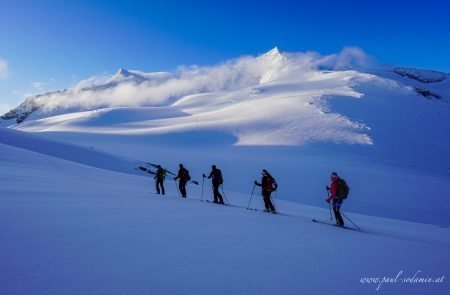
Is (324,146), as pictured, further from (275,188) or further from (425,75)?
(425,75)

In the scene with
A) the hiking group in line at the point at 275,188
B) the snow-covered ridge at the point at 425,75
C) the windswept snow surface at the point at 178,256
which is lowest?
the windswept snow surface at the point at 178,256

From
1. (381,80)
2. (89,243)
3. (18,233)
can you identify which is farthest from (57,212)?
(381,80)

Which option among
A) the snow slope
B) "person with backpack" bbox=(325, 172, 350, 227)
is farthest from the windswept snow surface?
the snow slope

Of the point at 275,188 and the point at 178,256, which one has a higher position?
the point at 275,188

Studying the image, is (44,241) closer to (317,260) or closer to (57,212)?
(57,212)

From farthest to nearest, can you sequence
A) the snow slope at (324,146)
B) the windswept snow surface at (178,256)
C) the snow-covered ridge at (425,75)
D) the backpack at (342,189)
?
the snow-covered ridge at (425,75) → the snow slope at (324,146) → the backpack at (342,189) → the windswept snow surface at (178,256)

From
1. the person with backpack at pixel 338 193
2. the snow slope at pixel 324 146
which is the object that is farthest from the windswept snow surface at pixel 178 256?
the snow slope at pixel 324 146

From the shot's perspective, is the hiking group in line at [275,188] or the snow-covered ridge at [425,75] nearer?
the hiking group in line at [275,188]

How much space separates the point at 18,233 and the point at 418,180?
3326 centimetres

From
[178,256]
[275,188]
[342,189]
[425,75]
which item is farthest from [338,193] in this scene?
[425,75]

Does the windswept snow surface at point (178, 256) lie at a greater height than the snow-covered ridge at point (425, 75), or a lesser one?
lesser

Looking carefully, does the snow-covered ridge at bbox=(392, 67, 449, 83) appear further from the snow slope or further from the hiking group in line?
the hiking group in line

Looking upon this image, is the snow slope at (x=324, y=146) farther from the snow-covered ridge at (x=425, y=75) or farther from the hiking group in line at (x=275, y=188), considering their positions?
the snow-covered ridge at (x=425, y=75)

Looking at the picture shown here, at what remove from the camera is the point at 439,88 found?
142250 millimetres
